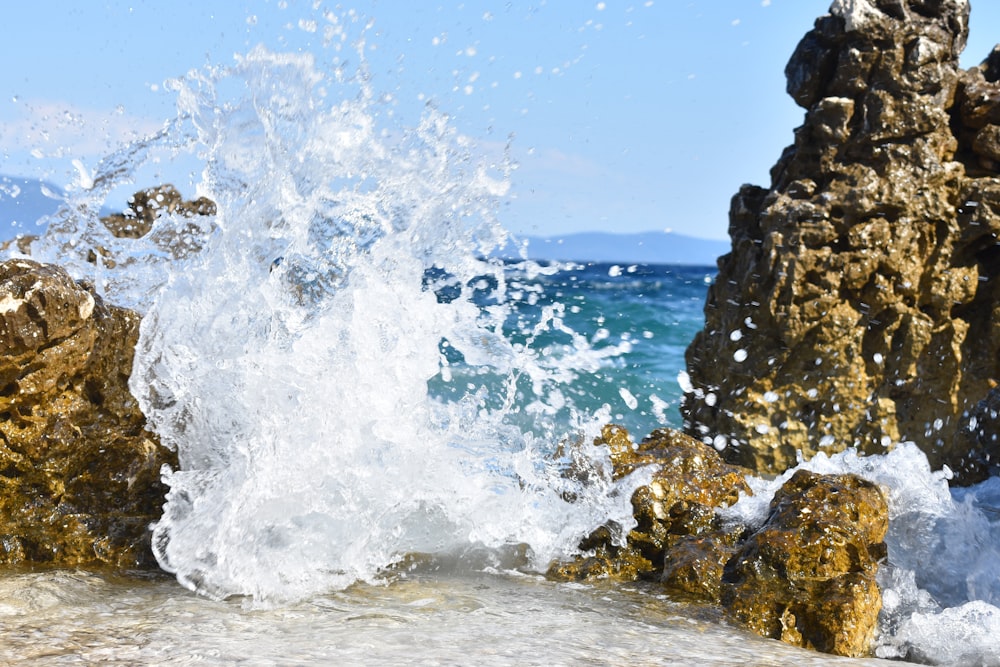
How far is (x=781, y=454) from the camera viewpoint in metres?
5.24

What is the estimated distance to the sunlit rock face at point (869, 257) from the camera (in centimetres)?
499

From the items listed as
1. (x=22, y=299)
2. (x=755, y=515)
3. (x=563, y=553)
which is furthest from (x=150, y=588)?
(x=755, y=515)

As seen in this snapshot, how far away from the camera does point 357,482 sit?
133 inches

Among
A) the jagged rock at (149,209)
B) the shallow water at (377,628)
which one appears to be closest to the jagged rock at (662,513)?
the shallow water at (377,628)

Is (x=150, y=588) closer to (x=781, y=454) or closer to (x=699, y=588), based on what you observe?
(x=699, y=588)

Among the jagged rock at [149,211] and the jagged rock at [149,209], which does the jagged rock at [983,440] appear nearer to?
the jagged rock at [149,211]

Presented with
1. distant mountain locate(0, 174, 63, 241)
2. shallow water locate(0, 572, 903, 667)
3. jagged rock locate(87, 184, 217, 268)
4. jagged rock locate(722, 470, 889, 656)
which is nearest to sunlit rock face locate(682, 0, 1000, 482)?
jagged rock locate(722, 470, 889, 656)

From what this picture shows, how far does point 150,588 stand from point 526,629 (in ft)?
3.86

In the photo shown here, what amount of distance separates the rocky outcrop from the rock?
1512mm

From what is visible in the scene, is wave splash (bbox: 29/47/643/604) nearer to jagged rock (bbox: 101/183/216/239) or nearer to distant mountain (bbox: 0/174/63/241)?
distant mountain (bbox: 0/174/63/241)

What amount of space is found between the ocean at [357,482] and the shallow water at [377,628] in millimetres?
12

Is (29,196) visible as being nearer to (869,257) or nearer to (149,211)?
(149,211)

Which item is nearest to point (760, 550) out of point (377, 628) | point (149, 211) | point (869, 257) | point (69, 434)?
point (377, 628)

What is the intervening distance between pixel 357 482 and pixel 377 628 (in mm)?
901
